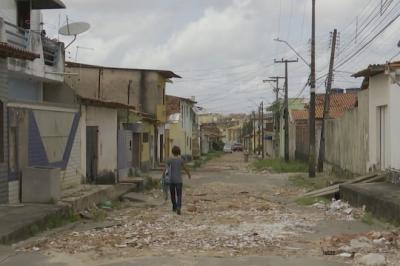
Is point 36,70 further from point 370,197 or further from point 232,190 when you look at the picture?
point 370,197

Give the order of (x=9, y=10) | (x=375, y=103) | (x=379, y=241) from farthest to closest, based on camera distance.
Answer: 1. (x=9, y=10)
2. (x=375, y=103)
3. (x=379, y=241)

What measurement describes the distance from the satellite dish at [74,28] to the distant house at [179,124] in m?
32.0

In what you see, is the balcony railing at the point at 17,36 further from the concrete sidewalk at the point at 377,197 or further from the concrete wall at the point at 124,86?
the concrete wall at the point at 124,86

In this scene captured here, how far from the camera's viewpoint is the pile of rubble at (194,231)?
1141 centimetres

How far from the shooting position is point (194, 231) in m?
13.6

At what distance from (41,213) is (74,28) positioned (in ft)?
38.9

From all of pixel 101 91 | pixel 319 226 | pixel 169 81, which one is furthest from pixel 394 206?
pixel 169 81

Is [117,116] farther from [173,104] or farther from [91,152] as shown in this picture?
[173,104]

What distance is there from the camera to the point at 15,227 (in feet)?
40.8

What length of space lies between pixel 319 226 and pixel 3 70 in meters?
8.33

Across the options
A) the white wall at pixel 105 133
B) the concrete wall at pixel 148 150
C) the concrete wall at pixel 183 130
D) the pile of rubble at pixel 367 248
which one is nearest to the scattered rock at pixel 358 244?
the pile of rubble at pixel 367 248

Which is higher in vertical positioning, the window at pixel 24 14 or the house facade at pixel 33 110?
the window at pixel 24 14

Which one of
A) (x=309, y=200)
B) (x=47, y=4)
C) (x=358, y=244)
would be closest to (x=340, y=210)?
(x=309, y=200)

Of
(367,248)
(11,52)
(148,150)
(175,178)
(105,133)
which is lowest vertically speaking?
(367,248)
